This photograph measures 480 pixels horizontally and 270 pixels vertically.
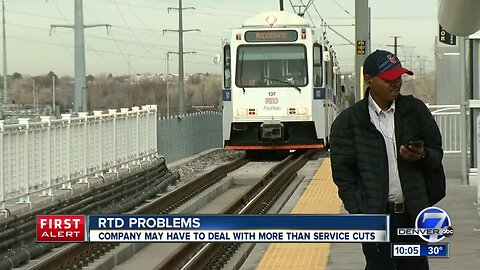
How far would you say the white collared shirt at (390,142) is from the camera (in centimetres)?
563

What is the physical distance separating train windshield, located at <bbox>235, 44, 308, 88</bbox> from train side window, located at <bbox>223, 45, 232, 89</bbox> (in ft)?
0.67

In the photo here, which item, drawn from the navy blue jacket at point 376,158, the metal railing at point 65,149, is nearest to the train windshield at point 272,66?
the metal railing at point 65,149

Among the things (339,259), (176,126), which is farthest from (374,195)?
(176,126)

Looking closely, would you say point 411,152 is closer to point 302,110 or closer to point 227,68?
point 302,110

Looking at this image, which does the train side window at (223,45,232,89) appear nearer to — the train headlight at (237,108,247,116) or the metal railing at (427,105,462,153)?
the train headlight at (237,108,247,116)

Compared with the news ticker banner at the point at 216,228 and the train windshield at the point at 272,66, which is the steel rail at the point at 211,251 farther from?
the train windshield at the point at 272,66

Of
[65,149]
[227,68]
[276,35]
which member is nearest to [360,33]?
[65,149]

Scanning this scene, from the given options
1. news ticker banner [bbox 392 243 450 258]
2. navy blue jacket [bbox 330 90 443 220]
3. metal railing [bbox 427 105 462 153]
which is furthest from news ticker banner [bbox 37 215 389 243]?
metal railing [bbox 427 105 462 153]

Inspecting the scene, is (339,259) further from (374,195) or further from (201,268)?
(374,195)

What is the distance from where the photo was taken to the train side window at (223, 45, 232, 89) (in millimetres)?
28172

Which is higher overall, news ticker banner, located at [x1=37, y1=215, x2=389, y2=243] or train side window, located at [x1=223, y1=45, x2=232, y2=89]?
train side window, located at [x1=223, y1=45, x2=232, y2=89]

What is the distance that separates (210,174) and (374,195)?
18576mm

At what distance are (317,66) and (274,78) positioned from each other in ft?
4.02

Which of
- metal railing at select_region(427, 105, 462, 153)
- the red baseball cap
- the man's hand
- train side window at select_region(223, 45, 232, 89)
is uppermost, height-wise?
train side window at select_region(223, 45, 232, 89)
